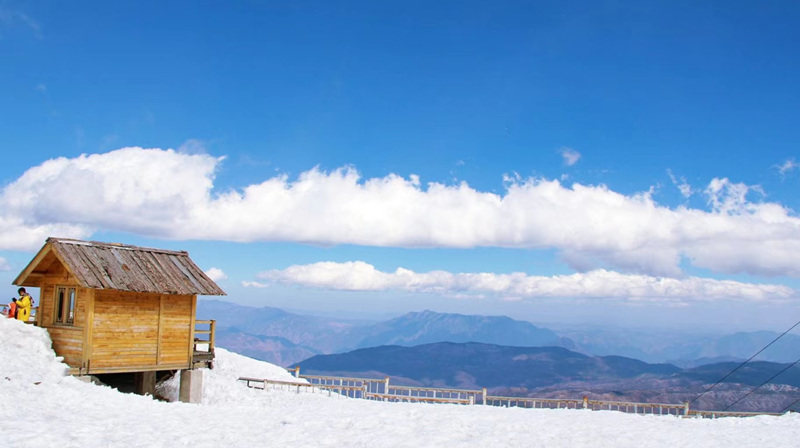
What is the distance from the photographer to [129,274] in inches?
1196

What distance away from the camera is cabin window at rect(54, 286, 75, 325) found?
30016mm

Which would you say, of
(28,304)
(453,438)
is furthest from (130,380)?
(453,438)

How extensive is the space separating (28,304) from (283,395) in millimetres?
15657

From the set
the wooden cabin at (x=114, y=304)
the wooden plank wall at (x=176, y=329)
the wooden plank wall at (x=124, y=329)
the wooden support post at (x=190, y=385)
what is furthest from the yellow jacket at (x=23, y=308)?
the wooden support post at (x=190, y=385)

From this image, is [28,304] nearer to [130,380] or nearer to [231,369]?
[130,380]

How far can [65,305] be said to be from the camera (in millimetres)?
30094

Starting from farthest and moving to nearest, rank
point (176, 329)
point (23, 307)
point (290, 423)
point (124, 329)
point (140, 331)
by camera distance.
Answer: point (176, 329)
point (23, 307)
point (140, 331)
point (124, 329)
point (290, 423)

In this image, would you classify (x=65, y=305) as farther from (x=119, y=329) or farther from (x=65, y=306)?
(x=119, y=329)

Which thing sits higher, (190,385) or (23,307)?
(23,307)

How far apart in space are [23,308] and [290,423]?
56.0 feet

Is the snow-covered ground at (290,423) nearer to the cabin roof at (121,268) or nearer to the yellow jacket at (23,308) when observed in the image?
the yellow jacket at (23,308)

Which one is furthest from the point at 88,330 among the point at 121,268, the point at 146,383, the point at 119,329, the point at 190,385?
the point at 190,385

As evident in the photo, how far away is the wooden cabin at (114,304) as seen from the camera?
94.6ft

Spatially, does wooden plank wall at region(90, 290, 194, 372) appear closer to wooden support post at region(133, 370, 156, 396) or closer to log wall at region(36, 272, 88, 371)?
log wall at region(36, 272, 88, 371)
